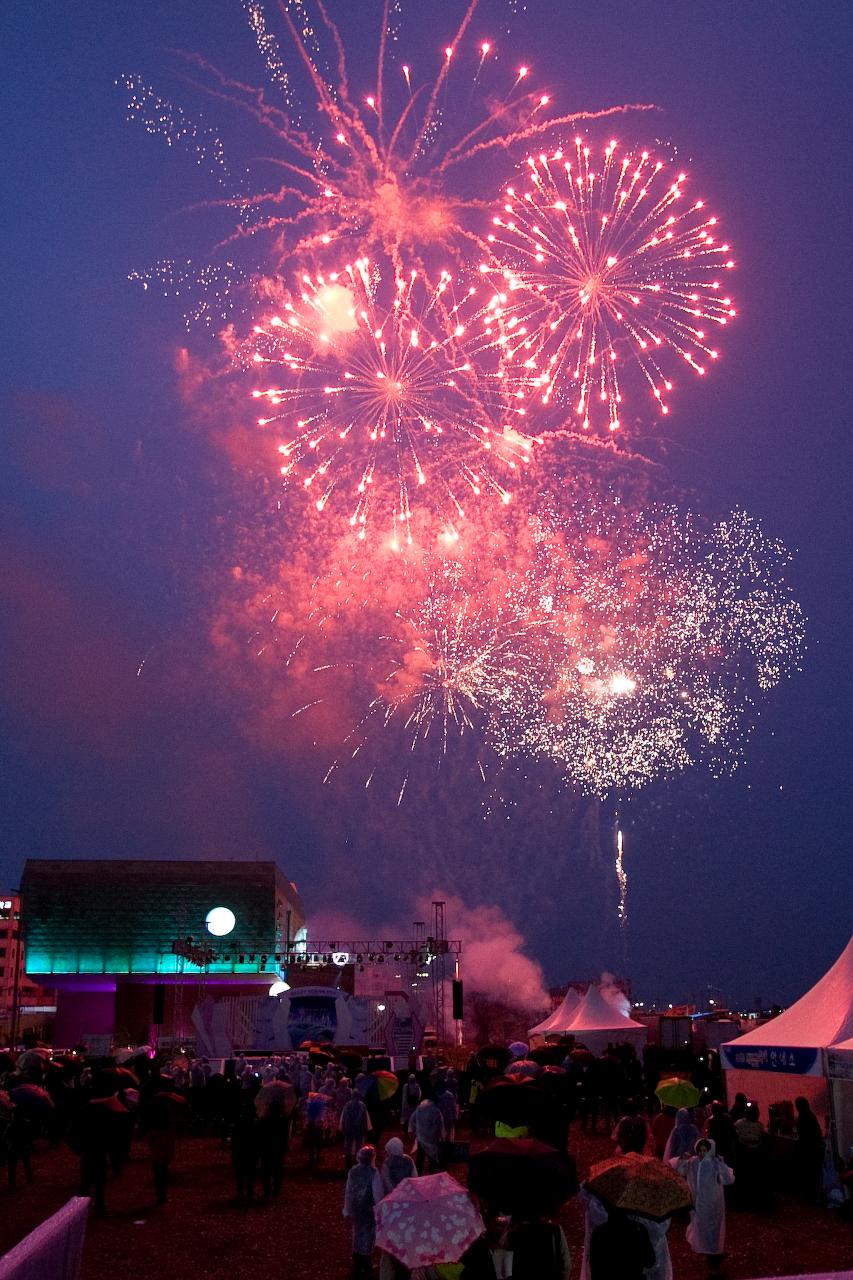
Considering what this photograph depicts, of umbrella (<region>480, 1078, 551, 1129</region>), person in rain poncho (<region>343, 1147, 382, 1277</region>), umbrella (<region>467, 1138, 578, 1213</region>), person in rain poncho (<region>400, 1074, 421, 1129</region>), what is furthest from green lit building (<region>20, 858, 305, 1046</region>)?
umbrella (<region>467, 1138, 578, 1213</region>)

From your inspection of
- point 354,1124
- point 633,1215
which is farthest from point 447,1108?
point 633,1215

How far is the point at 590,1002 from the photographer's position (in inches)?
1211

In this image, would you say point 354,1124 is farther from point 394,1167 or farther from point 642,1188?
point 642,1188

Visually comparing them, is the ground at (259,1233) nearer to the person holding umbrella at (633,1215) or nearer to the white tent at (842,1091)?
the white tent at (842,1091)

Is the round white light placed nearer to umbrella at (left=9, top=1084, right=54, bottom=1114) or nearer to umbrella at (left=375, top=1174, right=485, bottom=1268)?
umbrella at (left=9, top=1084, right=54, bottom=1114)

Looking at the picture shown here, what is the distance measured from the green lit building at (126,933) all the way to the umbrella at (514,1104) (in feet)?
158

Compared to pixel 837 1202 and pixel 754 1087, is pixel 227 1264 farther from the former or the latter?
pixel 754 1087

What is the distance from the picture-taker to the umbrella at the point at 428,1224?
20.9 feet

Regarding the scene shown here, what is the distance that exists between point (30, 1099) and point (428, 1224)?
11310 millimetres

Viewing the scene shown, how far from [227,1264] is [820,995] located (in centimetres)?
882

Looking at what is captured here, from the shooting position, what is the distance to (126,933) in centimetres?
5975

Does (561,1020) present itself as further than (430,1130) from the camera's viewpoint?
Yes

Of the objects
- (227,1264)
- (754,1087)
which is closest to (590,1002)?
(754,1087)

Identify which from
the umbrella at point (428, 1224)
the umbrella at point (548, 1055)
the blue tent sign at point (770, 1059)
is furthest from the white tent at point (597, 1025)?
the umbrella at point (428, 1224)
